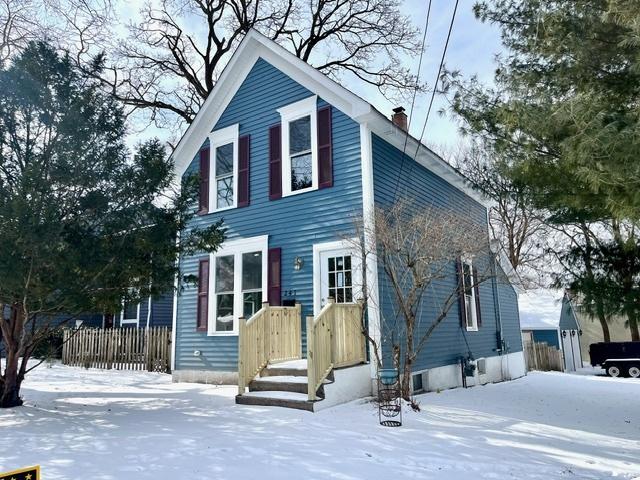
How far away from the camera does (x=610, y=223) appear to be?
7.04 metres

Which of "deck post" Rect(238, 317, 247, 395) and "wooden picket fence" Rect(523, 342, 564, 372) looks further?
"wooden picket fence" Rect(523, 342, 564, 372)

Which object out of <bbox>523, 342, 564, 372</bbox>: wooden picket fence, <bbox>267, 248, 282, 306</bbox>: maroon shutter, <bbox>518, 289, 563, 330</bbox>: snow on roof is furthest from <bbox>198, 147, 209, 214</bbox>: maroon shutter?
<bbox>518, 289, 563, 330</bbox>: snow on roof

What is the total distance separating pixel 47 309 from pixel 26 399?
2804 mm

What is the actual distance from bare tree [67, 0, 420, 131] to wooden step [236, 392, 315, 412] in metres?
15.6

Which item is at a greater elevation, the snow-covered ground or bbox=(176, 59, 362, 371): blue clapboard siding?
bbox=(176, 59, 362, 371): blue clapboard siding

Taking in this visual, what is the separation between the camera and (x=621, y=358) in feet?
60.3

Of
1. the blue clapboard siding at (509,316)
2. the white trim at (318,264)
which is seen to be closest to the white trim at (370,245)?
the white trim at (318,264)

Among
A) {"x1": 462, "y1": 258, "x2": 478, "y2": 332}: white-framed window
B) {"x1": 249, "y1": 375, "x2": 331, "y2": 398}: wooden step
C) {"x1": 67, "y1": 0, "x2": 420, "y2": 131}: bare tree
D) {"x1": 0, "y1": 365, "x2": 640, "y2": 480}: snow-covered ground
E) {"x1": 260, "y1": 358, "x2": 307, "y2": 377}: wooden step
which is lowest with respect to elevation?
{"x1": 0, "y1": 365, "x2": 640, "y2": 480}: snow-covered ground

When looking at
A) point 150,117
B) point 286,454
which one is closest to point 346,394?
point 286,454

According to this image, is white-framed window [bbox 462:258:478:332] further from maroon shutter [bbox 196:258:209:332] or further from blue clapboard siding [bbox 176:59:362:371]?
maroon shutter [bbox 196:258:209:332]

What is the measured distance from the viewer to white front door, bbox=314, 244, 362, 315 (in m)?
9.26

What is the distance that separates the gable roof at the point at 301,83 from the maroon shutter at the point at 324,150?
0.32 m

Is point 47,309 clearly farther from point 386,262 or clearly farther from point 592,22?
point 592,22

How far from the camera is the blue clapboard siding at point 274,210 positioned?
31.8ft
